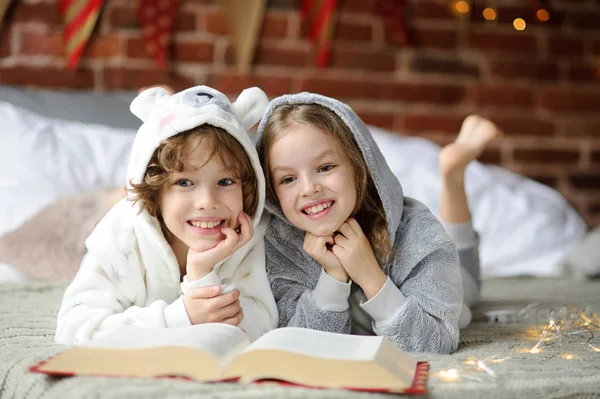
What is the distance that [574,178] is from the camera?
2.97 metres

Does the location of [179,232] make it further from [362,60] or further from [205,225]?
[362,60]

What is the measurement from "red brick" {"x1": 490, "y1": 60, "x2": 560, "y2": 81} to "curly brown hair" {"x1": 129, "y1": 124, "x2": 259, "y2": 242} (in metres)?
1.78

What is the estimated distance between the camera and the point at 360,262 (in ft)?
4.43

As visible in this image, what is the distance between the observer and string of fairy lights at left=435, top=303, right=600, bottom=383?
42.5 inches

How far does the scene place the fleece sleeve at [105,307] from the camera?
125 cm

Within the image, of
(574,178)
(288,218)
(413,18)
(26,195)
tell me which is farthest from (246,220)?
(574,178)

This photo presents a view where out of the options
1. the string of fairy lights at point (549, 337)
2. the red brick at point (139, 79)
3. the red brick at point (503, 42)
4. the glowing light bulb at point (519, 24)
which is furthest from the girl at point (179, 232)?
the glowing light bulb at point (519, 24)

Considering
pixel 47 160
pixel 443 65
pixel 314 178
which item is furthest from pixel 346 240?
pixel 443 65

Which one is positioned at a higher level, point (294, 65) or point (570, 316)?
point (294, 65)

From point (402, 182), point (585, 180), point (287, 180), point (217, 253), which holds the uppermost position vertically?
point (287, 180)

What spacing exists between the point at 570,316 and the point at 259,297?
0.63m

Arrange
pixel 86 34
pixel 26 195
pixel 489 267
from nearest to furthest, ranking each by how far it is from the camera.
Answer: pixel 26 195 < pixel 489 267 < pixel 86 34

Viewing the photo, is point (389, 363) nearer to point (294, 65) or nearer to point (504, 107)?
point (294, 65)

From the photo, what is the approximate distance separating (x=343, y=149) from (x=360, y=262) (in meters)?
0.20
